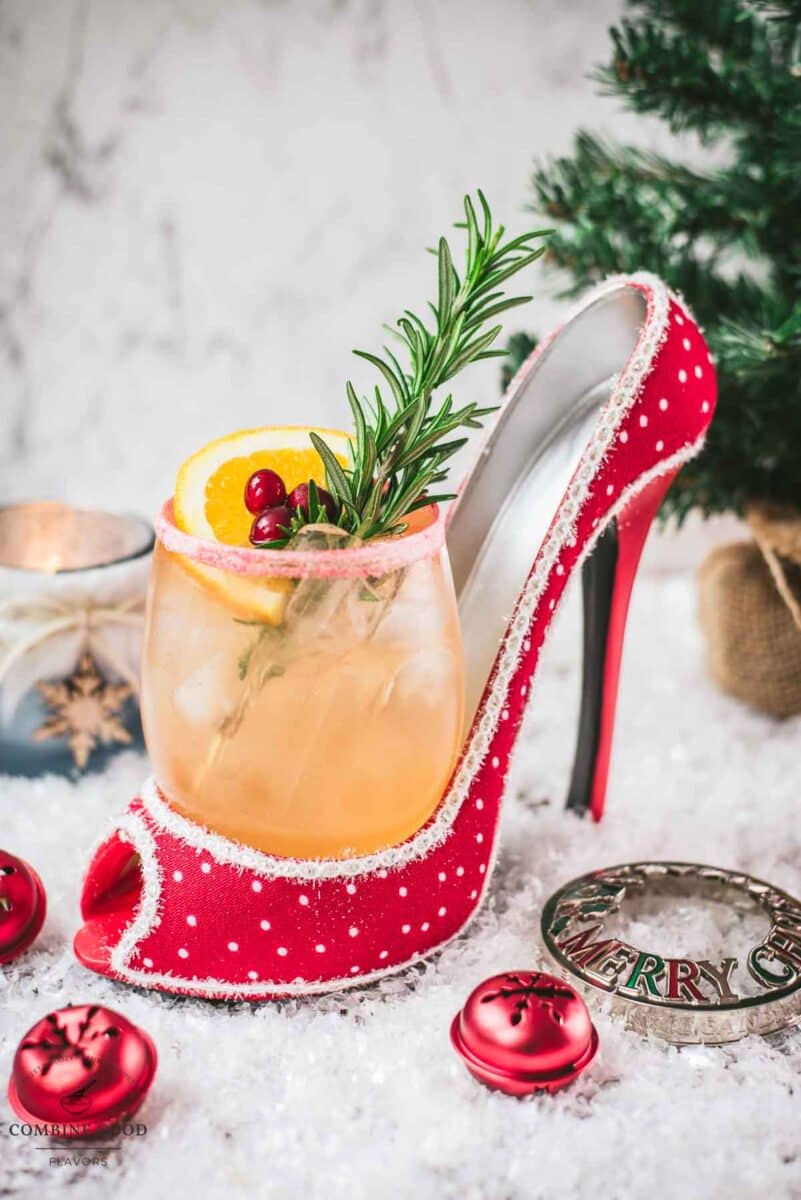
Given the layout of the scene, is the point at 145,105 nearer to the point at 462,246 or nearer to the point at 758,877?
the point at 462,246

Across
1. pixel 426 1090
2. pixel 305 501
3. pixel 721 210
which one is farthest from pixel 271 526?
Result: pixel 721 210

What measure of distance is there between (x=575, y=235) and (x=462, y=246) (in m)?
0.43

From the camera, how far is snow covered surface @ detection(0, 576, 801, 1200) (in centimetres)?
58

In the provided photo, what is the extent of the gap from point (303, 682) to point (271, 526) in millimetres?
87

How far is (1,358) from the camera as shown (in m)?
1.41

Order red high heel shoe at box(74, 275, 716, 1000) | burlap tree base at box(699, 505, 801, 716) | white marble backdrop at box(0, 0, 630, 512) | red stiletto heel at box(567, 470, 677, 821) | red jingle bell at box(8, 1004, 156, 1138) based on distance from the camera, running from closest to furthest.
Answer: red jingle bell at box(8, 1004, 156, 1138), red high heel shoe at box(74, 275, 716, 1000), red stiletto heel at box(567, 470, 677, 821), burlap tree base at box(699, 505, 801, 716), white marble backdrop at box(0, 0, 630, 512)

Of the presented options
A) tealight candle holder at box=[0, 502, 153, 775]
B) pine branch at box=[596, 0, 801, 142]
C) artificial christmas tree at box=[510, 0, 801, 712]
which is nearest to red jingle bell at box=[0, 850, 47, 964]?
tealight candle holder at box=[0, 502, 153, 775]

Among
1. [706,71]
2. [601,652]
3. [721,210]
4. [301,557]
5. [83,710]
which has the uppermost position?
[706,71]

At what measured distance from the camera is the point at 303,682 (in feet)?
2.14

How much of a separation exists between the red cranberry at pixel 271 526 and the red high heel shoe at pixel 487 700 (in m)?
0.18

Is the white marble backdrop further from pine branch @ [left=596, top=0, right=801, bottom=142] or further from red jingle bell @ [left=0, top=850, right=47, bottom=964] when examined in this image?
red jingle bell @ [left=0, top=850, right=47, bottom=964]

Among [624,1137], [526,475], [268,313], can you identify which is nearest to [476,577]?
[526,475]

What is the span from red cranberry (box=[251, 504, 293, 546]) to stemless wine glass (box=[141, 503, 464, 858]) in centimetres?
1

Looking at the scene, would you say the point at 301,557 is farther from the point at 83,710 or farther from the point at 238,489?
the point at 83,710
